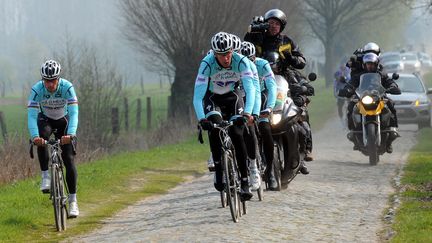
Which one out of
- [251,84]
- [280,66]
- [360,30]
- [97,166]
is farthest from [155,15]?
[360,30]

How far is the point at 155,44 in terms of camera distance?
36000mm

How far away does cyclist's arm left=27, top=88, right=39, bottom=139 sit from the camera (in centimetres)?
1188

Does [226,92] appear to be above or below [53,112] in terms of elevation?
above

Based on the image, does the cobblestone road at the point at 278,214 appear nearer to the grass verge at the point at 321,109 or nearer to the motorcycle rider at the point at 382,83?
the motorcycle rider at the point at 382,83

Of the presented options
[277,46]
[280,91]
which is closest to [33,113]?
[280,91]

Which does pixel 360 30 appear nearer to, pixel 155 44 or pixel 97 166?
pixel 155 44

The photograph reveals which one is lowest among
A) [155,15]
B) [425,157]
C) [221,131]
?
[425,157]

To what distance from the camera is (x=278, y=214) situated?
11.9 meters

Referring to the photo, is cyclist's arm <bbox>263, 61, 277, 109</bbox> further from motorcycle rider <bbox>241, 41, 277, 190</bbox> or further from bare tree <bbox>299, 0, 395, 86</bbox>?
bare tree <bbox>299, 0, 395, 86</bbox>

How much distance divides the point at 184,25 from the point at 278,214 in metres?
23.1

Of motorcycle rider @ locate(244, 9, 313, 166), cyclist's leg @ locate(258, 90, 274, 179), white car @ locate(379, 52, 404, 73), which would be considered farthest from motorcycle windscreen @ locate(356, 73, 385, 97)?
white car @ locate(379, 52, 404, 73)

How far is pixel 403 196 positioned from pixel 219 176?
3453 millimetres

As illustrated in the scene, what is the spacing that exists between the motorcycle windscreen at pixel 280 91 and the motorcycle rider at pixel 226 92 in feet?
7.23

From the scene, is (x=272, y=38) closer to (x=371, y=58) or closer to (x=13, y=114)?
(x=371, y=58)
